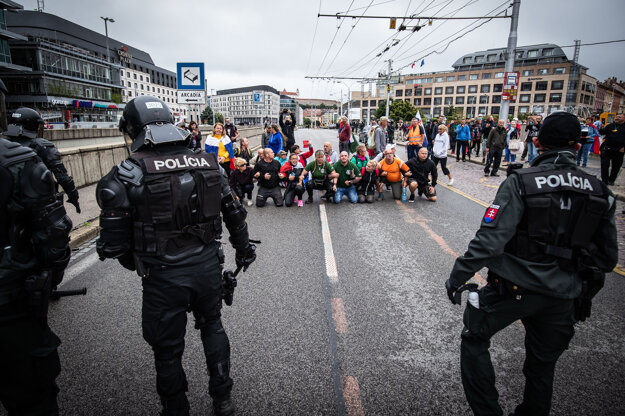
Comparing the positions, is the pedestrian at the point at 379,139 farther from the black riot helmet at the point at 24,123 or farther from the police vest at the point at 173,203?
the police vest at the point at 173,203

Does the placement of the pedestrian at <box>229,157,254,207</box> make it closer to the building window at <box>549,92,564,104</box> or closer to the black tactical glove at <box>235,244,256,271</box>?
the black tactical glove at <box>235,244,256,271</box>

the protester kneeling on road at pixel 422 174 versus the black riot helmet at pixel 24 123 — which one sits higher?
the black riot helmet at pixel 24 123

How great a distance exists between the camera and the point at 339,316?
3582 millimetres

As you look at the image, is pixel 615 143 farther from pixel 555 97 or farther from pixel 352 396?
pixel 555 97

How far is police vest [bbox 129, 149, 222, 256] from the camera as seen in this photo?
2.10 metres

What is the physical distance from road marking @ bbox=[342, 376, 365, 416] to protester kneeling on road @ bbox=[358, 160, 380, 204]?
6.84 m

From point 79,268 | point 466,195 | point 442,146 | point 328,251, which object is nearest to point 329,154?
point 442,146

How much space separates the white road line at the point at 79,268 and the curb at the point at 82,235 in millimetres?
537

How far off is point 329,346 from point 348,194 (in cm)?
654

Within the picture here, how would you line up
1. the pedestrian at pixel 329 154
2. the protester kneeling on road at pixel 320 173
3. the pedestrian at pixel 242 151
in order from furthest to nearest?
the pedestrian at pixel 242 151, the pedestrian at pixel 329 154, the protester kneeling on road at pixel 320 173

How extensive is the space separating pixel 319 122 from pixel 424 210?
187 m

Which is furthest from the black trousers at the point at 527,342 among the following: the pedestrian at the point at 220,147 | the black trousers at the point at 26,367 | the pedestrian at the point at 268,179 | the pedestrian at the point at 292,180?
the pedestrian at the point at 220,147

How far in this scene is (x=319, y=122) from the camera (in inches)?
7466

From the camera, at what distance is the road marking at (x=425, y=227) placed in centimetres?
530
